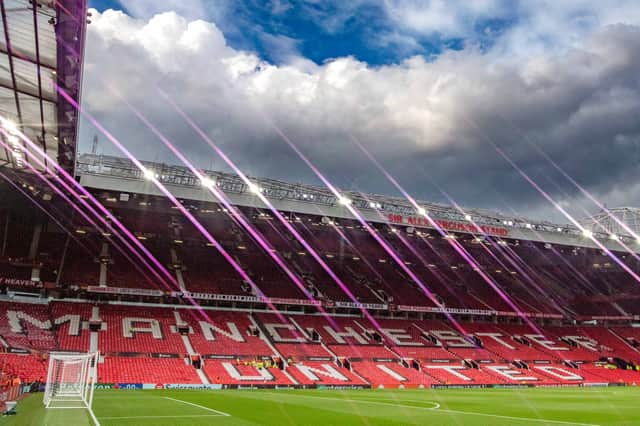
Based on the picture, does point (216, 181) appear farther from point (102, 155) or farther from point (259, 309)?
point (259, 309)

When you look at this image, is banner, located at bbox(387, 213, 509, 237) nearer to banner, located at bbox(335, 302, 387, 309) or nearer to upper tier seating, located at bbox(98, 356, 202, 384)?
banner, located at bbox(335, 302, 387, 309)

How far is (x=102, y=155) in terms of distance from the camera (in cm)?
3133

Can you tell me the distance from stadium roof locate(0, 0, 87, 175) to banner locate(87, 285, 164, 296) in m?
18.9

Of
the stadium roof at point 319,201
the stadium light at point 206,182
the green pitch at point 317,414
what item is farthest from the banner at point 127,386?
the stadium light at point 206,182

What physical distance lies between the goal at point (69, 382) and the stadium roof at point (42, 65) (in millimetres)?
9909

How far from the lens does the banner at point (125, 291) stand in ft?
131

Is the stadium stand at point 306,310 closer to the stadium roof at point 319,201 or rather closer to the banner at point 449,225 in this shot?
the stadium roof at point 319,201

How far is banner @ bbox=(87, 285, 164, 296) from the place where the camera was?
131 ft

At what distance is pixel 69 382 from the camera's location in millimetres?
26875

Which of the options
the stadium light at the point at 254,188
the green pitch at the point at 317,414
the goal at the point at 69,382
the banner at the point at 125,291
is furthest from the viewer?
the banner at the point at 125,291

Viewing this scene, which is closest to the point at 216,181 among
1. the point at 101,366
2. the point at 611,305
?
the point at 101,366

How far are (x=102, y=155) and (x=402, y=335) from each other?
102 feet

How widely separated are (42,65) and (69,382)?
1806cm

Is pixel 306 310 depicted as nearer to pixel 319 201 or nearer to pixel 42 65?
pixel 319 201
